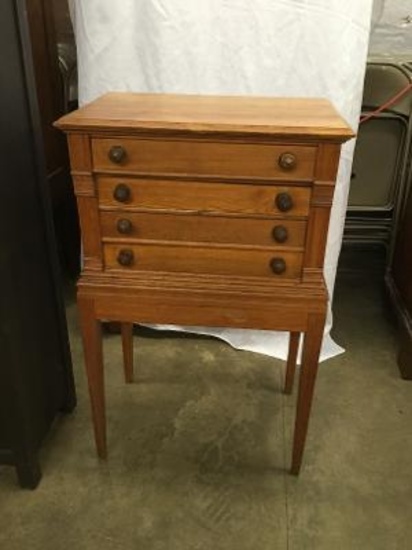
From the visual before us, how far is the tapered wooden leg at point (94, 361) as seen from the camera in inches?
42.0

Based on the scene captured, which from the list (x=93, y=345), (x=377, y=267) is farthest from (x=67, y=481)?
(x=377, y=267)

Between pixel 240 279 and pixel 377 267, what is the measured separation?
1.38m

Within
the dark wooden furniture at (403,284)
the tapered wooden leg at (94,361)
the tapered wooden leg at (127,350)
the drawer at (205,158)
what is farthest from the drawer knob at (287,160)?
the dark wooden furniture at (403,284)

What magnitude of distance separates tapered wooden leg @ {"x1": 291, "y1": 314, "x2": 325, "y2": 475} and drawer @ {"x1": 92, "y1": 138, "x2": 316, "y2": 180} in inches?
11.8

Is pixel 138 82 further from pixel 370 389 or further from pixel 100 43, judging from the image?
pixel 370 389

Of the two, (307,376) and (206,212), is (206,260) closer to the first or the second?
(206,212)

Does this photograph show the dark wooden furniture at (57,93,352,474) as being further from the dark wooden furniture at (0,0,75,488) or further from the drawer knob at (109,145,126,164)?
the dark wooden furniture at (0,0,75,488)

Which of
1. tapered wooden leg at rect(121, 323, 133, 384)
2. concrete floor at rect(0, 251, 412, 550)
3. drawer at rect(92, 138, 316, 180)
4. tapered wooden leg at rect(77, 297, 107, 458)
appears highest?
drawer at rect(92, 138, 316, 180)

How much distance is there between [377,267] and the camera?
7.34 feet

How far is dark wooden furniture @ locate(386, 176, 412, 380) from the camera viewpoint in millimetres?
1571

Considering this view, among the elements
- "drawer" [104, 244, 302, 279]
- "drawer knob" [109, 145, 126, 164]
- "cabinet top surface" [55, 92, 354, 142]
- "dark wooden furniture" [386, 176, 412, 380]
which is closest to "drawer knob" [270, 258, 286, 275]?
"drawer" [104, 244, 302, 279]

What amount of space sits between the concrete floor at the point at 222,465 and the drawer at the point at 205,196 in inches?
25.5

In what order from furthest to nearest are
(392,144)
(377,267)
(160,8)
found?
(377,267) < (392,144) < (160,8)

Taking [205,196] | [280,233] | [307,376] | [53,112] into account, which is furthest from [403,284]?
[53,112]
